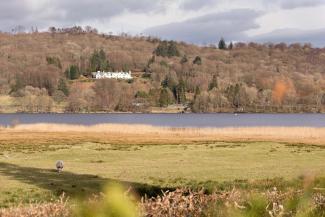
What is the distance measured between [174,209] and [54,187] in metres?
20.8

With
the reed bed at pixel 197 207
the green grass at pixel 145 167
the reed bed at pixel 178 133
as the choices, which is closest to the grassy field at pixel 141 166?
the green grass at pixel 145 167

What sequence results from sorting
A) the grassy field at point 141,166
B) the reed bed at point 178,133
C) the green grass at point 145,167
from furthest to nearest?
the reed bed at point 178,133, the grassy field at point 141,166, the green grass at point 145,167

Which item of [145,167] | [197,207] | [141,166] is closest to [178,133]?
[141,166]

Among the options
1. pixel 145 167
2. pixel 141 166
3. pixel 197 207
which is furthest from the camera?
pixel 141 166

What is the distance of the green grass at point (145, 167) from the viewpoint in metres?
27.8

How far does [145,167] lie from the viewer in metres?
37.0

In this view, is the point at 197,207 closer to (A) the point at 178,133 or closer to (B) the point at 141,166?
(B) the point at 141,166

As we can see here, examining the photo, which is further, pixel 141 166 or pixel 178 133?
pixel 178 133

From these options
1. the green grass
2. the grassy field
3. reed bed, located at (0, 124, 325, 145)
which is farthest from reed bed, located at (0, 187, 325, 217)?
reed bed, located at (0, 124, 325, 145)

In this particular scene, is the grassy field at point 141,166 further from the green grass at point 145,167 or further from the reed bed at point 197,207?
the reed bed at point 197,207

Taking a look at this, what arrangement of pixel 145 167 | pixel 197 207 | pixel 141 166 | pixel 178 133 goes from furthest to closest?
pixel 178 133 < pixel 141 166 < pixel 145 167 < pixel 197 207

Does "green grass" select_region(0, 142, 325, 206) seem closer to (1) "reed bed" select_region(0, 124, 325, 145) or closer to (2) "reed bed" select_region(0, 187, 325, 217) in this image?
(2) "reed bed" select_region(0, 187, 325, 217)

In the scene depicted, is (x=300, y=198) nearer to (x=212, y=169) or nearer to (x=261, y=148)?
(x=212, y=169)

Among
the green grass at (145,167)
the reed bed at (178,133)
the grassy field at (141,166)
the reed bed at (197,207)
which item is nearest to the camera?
the reed bed at (197,207)
